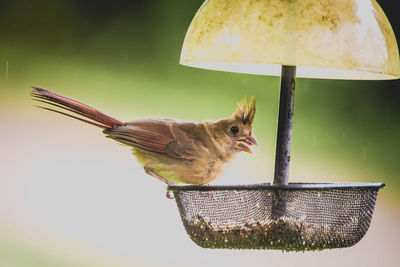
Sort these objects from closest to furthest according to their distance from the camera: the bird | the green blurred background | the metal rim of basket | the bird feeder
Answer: the bird feeder → the metal rim of basket → the bird → the green blurred background

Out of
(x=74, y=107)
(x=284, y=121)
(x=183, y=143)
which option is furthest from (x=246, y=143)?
(x=74, y=107)

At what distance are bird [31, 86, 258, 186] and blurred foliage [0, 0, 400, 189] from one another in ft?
8.50

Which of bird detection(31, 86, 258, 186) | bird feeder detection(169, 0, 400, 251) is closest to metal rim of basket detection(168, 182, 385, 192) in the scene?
bird feeder detection(169, 0, 400, 251)

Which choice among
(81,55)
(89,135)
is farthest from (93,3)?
(89,135)

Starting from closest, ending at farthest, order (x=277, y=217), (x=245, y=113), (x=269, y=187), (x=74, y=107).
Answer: (x=269, y=187)
(x=277, y=217)
(x=74, y=107)
(x=245, y=113)

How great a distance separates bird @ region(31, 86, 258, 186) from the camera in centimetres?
305

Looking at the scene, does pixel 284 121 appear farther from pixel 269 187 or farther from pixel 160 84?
pixel 160 84

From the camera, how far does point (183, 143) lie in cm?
312

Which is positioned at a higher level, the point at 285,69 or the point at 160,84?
the point at 285,69

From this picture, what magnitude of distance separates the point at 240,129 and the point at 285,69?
506 mm

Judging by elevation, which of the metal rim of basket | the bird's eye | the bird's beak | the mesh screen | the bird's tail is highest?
the bird's tail

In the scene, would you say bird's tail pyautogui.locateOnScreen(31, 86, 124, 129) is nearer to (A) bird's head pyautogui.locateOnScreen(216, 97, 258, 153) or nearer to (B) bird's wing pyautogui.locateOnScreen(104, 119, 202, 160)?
(B) bird's wing pyautogui.locateOnScreen(104, 119, 202, 160)

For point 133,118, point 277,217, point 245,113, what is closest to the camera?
point 277,217

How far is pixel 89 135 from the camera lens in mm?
5902
